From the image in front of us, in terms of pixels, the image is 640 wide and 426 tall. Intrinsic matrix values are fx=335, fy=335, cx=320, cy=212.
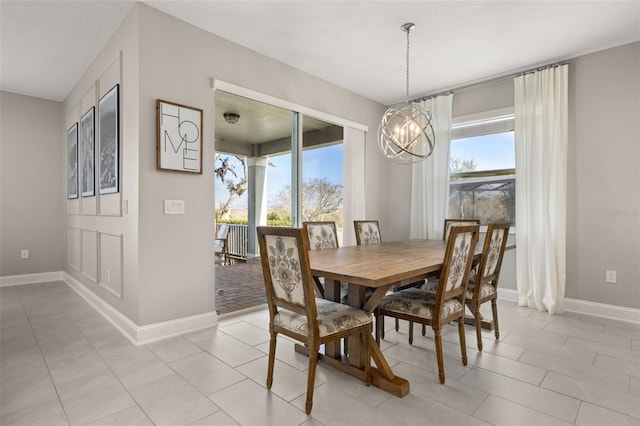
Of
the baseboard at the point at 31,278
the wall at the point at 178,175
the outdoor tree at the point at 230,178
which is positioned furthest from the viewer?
the outdoor tree at the point at 230,178

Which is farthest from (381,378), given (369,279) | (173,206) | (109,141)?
(109,141)

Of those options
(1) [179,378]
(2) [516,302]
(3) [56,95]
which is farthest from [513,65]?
(3) [56,95]

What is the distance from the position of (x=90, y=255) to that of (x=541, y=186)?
498 cm

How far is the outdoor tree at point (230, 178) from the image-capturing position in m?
4.82

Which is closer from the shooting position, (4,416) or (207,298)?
(4,416)

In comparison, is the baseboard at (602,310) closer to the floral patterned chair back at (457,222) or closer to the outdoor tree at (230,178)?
the floral patterned chair back at (457,222)

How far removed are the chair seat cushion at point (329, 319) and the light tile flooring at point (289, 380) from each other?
389 mm

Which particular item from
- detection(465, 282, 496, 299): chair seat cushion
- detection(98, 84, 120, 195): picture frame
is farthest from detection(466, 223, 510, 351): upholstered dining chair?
detection(98, 84, 120, 195): picture frame

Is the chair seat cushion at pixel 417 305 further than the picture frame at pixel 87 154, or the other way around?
the picture frame at pixel 87 154

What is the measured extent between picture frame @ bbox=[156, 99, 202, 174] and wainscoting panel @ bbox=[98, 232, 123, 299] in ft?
2.71

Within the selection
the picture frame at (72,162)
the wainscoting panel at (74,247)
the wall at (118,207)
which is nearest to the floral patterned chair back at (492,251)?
the wall at (118,207)

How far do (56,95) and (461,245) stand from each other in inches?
218

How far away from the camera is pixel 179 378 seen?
2.04 metres

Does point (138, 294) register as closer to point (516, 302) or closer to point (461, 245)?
point (461, 245)
